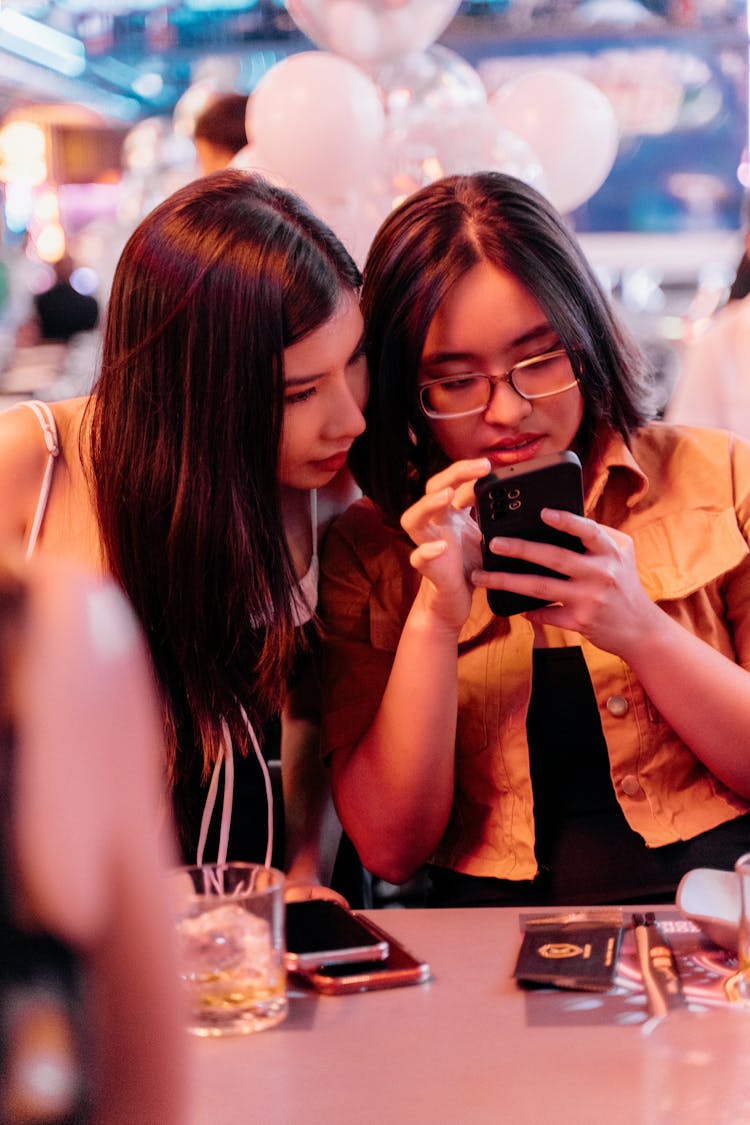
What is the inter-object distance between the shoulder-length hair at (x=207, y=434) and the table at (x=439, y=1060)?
1.60 ft

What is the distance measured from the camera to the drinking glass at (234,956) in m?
1.05

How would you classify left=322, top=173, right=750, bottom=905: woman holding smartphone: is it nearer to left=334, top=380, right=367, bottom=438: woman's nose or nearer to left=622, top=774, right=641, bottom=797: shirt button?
left=622, top=774, right=641, bottom=797: shirt button

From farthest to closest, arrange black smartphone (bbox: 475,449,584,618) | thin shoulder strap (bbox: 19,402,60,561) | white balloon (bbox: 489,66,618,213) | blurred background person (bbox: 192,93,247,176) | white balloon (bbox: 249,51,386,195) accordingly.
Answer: white balloon (bbox: 489,66,618,213) < blurred background person (bbox: 192,93,247,176) < white balloon (bbox: 249,51,386,195) < thin shoulder strap (bbox: 19,402,60,561) < black smartphone (bbox: 475,449,584,618)

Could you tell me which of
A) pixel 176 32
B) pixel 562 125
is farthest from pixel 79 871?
pixel 176 32

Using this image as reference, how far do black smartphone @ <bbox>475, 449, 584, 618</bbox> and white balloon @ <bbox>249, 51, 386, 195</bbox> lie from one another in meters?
1.88

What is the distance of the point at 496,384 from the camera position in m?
1.59

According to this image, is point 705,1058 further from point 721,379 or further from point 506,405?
point 721,379

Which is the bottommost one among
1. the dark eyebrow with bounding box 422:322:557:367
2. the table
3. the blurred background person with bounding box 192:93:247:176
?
the table

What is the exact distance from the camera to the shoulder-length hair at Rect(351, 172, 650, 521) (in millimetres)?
1596

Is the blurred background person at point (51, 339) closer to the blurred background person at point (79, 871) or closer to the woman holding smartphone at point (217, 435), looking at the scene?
the woman holding smartphone at point (217, 435)

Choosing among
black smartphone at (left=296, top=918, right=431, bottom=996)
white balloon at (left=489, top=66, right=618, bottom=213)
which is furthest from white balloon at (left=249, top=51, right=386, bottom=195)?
black smartphone at (left=296, top=918, right=431, bottom=996)

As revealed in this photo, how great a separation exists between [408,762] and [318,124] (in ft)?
6.44

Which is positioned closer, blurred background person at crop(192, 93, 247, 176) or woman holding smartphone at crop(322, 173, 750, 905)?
woman holding smartphone at crop(322, 173, 750, 905)

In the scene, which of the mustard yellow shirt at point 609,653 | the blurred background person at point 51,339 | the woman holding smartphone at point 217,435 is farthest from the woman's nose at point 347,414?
the blurred background person at point 51,339
